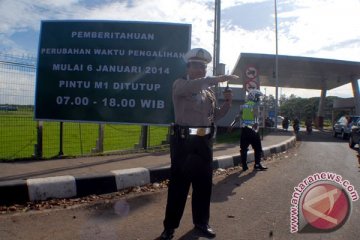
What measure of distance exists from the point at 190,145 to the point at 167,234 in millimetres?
910

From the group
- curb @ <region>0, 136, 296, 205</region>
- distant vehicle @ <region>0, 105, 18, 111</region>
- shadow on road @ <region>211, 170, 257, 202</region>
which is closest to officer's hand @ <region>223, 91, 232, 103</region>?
shadow on road @ <region>211, 170, 257, 202</region>

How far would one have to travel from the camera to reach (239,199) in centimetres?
571

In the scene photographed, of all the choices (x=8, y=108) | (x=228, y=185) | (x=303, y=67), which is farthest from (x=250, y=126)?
(x=303, y=67)

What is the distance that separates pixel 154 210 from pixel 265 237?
1.55 m

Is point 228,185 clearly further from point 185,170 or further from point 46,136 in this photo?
point 46,136

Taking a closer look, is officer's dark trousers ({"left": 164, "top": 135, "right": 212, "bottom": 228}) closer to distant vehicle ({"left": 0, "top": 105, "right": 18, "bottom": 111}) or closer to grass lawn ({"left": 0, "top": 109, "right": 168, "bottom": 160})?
grass lawn ({"left": 0, "top": 109, "right": 168, "bottom": 160})

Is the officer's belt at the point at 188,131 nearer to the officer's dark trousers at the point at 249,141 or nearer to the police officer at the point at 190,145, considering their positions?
the police officer at the point at 190,145

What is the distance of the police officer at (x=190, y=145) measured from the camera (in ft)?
13.0

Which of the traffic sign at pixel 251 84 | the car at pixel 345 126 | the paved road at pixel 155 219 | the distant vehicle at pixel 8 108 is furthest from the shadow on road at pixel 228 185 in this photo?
the car at pixel 345 126

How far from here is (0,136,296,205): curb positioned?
5.05 meters

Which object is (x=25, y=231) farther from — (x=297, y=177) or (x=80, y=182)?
(x=297, y=177)

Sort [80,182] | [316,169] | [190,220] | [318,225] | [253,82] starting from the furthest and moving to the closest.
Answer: [253,82] → [316,169] → [80,182] → [190,220] → [318,225]

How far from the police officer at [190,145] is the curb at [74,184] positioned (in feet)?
6.52

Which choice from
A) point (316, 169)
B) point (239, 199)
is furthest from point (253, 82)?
point (239, 199)
